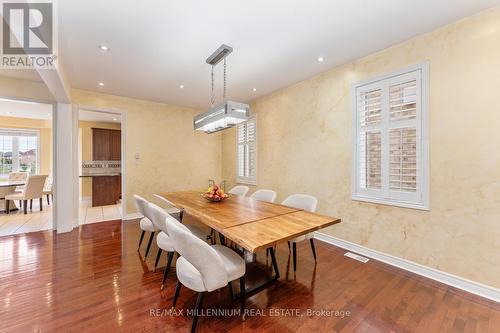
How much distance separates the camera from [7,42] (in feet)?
8.08

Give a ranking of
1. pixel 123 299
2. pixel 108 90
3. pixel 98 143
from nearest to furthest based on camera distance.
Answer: pixel 123 299 → pixel 108 90 → pixel 98 143

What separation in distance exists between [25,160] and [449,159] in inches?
432

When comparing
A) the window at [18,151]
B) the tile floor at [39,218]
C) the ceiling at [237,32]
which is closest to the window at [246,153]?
the ceiling at [237,32]

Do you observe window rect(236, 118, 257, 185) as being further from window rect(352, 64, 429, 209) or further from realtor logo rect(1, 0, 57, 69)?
realtor logo rect(1, 0, 57, 69)

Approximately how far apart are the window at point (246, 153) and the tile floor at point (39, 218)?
10.1ft

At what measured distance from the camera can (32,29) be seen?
1831 mm

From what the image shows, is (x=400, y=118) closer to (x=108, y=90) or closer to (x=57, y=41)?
(x=57, y=41)

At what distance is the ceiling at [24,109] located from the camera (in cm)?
529

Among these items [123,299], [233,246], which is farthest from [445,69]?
[123,299]

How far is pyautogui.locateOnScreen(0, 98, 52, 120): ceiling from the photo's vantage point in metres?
5.29

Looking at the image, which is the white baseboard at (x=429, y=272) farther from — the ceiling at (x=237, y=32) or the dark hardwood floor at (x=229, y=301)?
the ceiling at (x=237, y=32)

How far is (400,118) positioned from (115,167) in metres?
7.69

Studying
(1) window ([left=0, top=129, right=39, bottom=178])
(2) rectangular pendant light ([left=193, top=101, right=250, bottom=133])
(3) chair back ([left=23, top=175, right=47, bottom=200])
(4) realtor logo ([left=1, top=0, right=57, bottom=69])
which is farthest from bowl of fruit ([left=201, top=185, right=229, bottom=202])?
(1) window ([left=0, top=129, right=39, bottom=178])

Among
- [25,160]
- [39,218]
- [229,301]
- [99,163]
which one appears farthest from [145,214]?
[25,160]
